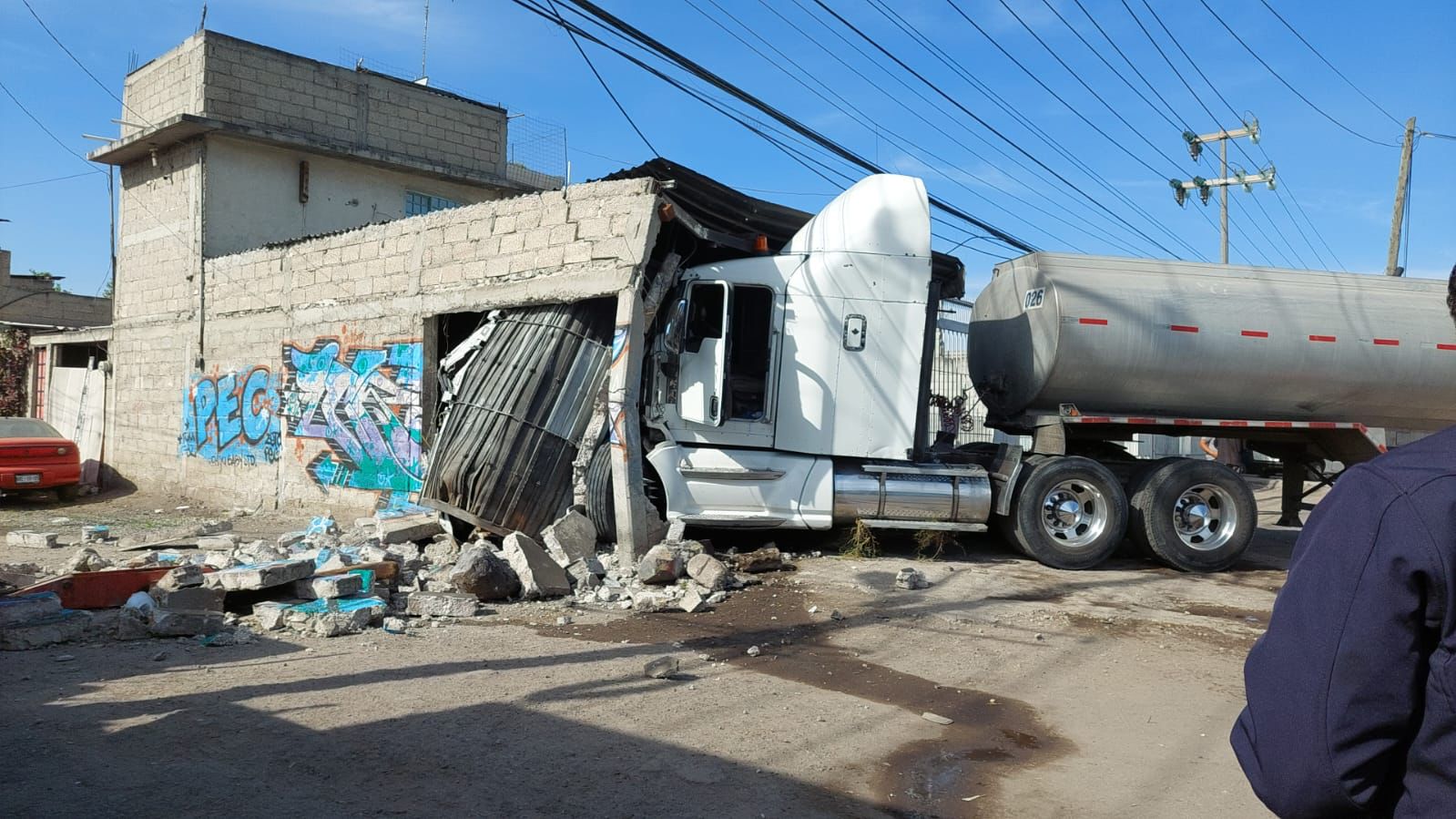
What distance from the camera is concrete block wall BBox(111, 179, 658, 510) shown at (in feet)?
33.1

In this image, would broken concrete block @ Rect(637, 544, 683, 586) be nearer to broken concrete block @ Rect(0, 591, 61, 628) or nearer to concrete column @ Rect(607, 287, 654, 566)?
concrete column @ Rect(607, 287, 654, 566)

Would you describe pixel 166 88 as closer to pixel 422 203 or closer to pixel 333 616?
pixel 422 203

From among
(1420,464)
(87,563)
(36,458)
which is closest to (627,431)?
(87,563)

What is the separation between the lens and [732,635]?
6.94 m

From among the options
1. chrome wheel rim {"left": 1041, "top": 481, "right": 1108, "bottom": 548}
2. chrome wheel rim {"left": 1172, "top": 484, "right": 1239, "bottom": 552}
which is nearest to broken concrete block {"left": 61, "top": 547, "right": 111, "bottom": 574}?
chrome wheel rim {"left": 1041, "top": 481, "right": 1108, "bottom": 548}

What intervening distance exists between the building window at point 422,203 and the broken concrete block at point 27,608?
14032 mm

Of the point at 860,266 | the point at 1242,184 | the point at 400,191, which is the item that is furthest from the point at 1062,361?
the point at 1242,184

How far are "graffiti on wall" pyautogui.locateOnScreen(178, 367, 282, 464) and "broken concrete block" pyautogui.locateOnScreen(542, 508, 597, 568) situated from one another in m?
6.70

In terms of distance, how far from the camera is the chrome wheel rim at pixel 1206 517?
403 inches

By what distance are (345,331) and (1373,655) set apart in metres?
12.7

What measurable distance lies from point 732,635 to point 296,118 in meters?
14.9

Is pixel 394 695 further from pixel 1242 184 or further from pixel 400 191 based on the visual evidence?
pixel 1242 184

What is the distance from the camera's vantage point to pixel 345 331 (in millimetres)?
12688

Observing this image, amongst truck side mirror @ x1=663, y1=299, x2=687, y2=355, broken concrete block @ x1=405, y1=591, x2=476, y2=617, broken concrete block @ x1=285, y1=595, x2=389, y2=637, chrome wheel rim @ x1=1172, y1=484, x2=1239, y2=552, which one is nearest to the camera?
broken concrete block @ x1=285, y1=595, x2=389, y2=637
